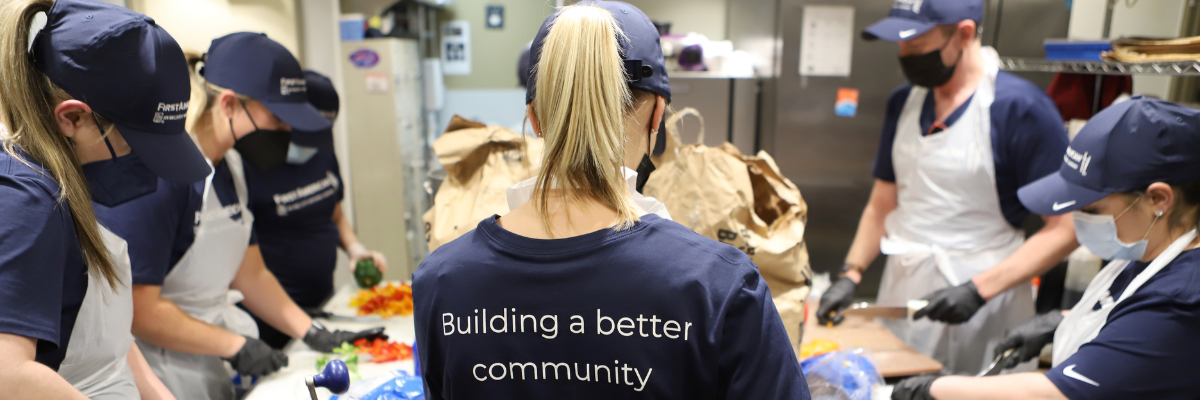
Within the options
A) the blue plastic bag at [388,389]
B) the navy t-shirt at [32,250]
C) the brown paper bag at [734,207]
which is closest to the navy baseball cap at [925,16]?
the brown paper bag at [734,207]

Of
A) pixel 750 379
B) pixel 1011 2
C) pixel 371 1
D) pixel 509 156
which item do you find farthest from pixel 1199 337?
pixel 371 1

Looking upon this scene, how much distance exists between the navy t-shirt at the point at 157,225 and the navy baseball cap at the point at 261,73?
0.36 m

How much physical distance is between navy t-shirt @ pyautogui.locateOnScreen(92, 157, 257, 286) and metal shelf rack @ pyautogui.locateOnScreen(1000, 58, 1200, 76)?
2.23 meters

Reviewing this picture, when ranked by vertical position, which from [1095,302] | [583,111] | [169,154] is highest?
[583,111]

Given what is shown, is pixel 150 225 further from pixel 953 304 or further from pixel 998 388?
pixel 953 304

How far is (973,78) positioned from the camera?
2.08 m

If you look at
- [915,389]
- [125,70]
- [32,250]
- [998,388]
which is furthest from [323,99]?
[998,388]

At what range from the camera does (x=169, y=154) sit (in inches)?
45.4

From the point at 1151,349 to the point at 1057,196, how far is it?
41cm

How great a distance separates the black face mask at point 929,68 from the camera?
2.06m

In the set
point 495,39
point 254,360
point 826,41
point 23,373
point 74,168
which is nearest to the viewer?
point 23,373

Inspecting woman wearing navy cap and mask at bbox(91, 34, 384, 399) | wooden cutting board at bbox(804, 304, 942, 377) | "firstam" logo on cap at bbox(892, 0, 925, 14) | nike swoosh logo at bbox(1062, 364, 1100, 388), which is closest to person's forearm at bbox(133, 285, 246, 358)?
woman wearing navy cap and mask at bbox(91, 34, 384, 399)

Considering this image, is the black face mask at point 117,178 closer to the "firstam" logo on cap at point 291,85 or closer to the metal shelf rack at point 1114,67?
the "firstam" logo on cap at point 291,85

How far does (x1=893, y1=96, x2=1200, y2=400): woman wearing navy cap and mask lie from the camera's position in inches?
46.9
